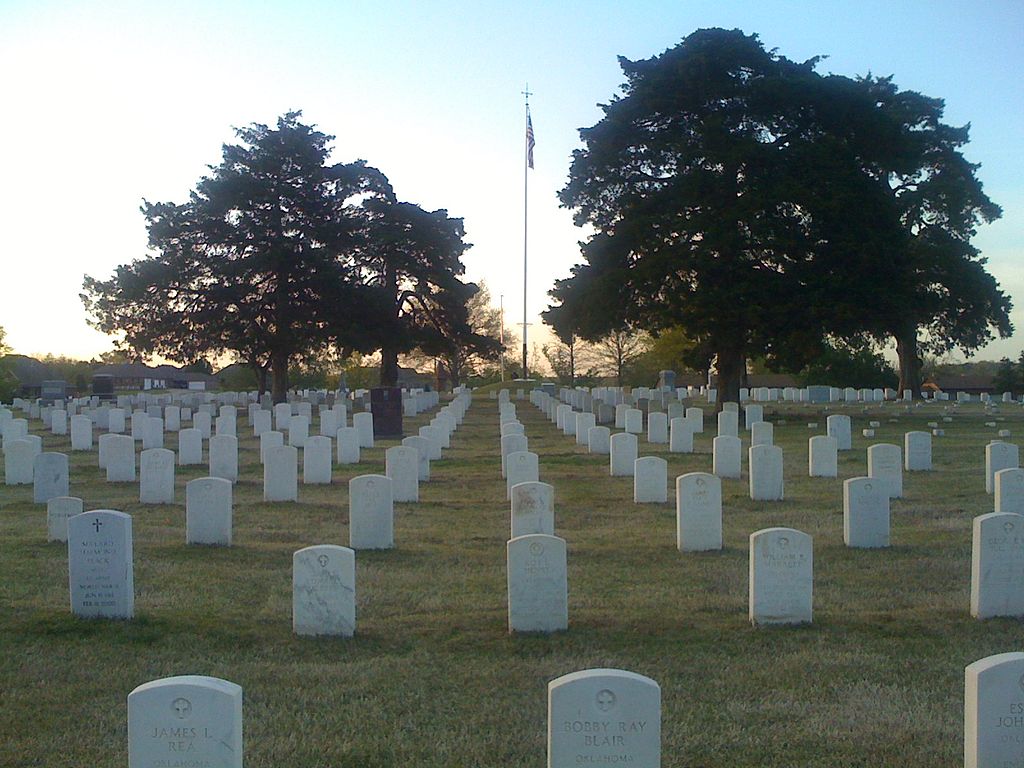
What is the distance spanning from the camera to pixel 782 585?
8078mm

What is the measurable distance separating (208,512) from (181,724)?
7.52m

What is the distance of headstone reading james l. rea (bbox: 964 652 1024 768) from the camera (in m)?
4.77

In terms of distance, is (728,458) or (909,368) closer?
(728,458)

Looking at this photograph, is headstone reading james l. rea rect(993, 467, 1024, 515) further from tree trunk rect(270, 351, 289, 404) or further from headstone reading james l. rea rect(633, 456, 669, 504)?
tree trunk rect(270, 351, 289, 404)

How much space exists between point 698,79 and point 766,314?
29.1ft

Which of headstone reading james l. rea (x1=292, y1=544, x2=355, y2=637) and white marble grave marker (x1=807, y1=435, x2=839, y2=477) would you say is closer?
headstone reading james l. rea (x1=292, y1=544, x2=355, y2=637)

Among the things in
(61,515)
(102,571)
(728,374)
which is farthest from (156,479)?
(728,374)

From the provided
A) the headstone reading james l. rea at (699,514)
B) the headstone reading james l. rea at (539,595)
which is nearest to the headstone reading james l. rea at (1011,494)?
the headstone reading james l. rea at (699,514)

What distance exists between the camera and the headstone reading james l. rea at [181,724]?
4.39 meters

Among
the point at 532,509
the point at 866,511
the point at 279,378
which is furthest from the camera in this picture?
the point at 279,378

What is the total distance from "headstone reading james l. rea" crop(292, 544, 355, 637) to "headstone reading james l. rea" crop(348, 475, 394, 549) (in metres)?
3.71

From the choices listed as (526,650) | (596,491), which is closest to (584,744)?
(526,650)

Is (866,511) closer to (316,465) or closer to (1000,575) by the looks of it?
(1000,575)

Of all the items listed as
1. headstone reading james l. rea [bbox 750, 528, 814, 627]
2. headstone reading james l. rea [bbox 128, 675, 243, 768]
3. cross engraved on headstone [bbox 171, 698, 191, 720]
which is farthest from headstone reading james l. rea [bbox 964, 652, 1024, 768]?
cross engraved on headstone [bbox 171, 698, 191, 720]
